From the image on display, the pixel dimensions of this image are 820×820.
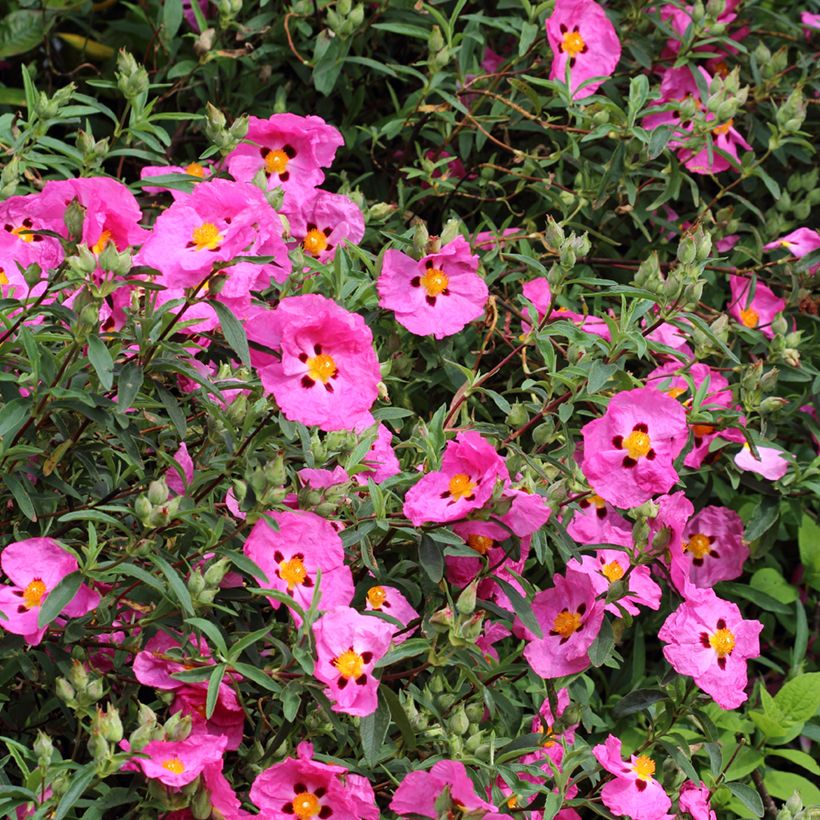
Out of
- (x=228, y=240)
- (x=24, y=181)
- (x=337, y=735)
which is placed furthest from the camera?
(x=24, y=181)

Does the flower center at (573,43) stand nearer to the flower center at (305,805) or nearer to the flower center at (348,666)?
the flower center at (348,666)

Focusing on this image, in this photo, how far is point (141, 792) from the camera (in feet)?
6.85

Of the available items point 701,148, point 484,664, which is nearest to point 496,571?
point 484,664

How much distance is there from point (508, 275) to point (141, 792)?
1348mm

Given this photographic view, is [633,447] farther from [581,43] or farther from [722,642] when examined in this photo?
[581,43]

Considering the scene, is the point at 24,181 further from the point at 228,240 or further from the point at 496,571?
the point at 496,571

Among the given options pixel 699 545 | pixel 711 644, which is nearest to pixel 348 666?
pixel 711 644

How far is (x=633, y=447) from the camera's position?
2303 mm

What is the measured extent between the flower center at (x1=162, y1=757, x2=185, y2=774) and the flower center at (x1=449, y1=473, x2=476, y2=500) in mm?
585

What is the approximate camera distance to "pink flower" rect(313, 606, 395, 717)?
1960mm

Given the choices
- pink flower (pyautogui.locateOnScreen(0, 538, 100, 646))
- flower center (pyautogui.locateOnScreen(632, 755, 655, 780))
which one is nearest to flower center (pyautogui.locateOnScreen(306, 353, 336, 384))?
pink flower (pyautogui.locateOnScreen(0, 538, 100, 646))

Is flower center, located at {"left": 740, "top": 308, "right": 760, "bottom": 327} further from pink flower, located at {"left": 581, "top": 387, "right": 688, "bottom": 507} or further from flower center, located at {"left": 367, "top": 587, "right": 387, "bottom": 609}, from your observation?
flower center, located at {"left": 367, "top": 587, "right": 387, "bottom": 609}

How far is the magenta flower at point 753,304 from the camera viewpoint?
3096 millimetres

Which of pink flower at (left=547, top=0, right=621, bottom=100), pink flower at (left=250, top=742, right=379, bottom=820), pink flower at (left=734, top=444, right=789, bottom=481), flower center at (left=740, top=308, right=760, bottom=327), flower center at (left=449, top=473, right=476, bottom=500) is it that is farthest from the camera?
flower center at (left=740, top=308, right=760, bottom=327)
